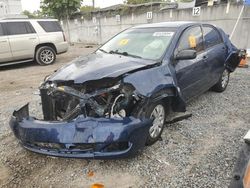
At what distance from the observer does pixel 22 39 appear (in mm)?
8695

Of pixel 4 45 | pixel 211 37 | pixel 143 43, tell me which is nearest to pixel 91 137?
pixel 143 43

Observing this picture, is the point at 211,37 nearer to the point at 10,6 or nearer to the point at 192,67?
the point at 192,67

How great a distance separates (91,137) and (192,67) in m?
2.23

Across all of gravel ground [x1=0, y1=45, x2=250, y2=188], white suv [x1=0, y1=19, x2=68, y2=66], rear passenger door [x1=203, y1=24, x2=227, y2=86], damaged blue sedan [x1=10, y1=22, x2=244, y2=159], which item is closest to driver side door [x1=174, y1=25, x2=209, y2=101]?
damaged blue sedan [x1=10, y1=22, x2=244, y2=159]

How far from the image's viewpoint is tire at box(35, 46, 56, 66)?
30.3 feet

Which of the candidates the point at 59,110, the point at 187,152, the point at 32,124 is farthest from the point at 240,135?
the point at 32,124

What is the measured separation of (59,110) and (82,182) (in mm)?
1021

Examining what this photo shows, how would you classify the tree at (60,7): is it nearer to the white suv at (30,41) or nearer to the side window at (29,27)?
the white suv at (30,41)

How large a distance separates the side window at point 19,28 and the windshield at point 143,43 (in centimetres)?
549

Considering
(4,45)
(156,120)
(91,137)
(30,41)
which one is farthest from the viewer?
(30,41)

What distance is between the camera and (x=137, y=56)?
147 inches

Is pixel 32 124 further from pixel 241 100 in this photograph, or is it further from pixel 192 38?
pixel 241 100

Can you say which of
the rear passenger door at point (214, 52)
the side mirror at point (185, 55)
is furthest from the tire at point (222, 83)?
the side mirror at point (185, 55)

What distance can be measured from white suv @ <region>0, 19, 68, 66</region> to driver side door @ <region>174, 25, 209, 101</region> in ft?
21.1
